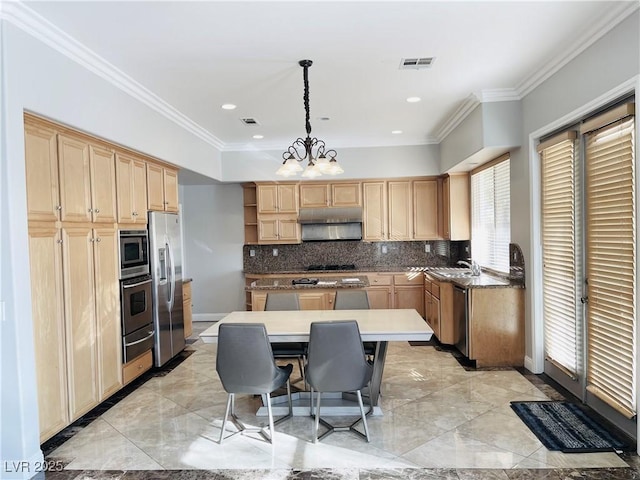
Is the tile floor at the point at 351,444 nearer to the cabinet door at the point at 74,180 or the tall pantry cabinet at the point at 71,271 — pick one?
the tall pantry cabinet at the point at 71,271

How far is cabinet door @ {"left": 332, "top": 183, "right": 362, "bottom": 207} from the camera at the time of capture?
6645 millimetres

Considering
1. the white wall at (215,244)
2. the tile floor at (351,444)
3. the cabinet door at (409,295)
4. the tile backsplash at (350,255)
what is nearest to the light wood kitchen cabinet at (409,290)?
the cabinet door at (409,295)

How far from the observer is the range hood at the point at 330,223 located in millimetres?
6605

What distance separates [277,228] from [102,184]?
337 cm

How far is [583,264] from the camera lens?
333cm

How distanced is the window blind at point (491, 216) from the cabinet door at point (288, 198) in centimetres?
266

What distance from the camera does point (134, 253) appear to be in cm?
408

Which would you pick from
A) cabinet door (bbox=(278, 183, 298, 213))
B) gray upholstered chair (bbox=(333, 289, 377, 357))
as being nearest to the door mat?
gray upholstered chair (bbox=(333, 289, 377, 357))

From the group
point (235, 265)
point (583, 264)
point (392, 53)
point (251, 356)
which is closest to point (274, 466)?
point (251, 356)

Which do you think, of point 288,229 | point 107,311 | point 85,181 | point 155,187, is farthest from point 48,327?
point 288,229

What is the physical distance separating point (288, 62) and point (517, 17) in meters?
1.66

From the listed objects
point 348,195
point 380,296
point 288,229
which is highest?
Result: point 348,195

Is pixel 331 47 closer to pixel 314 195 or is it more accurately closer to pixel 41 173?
pixel 41 173

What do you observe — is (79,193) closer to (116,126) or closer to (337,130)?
(116,126)
